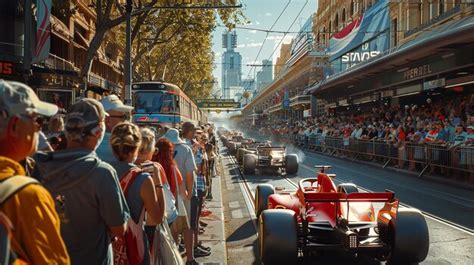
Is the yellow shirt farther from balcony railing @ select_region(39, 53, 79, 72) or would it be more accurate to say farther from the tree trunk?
balcony railing @ select_region(39, 53, 79, 72)

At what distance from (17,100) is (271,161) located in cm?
1640

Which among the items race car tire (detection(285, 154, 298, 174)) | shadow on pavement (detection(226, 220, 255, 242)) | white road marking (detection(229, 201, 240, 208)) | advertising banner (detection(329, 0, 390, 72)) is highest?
advertising banner (detection(329, 0, 390, 72))

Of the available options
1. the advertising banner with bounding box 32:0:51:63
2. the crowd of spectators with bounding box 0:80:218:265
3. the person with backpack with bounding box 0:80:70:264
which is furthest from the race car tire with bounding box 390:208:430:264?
the advertising banner with bounding box 32:0:51:63

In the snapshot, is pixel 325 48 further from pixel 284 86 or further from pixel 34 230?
pixel 34 230

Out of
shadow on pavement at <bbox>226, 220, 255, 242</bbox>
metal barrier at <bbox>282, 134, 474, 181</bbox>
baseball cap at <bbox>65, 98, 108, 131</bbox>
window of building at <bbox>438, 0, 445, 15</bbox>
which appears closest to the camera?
baseball cap at <bbox>65, 98, 108, 131</bbox>

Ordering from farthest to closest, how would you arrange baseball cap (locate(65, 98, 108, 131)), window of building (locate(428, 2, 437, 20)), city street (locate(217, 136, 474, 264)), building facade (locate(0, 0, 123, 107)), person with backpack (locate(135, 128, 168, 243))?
window of building (locate(428, 2, 437, 20))
building facade (locate(0, 0, 123, 107))
city street (locate(217, 136, 474, 264))
person with backpack (locate(135, 128, 168, 243))
baseball cap (locate(65, 98, 108, 131))

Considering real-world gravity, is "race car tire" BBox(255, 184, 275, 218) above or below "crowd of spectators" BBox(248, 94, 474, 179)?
below

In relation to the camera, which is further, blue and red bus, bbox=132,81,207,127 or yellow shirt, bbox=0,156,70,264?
blue and red bus, bbox=132,81,207,127

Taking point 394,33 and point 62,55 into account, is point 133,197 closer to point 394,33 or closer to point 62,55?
point 62,55

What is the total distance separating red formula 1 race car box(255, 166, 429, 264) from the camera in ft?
19.5

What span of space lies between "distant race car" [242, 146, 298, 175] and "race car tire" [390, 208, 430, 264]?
39.7 feet

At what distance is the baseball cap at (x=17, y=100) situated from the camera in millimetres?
2092

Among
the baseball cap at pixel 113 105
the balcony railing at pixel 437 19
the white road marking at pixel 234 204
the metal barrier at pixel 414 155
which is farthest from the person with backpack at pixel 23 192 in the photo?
the balcony railing at pixel 437 19

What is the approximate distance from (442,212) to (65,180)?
935 cm
